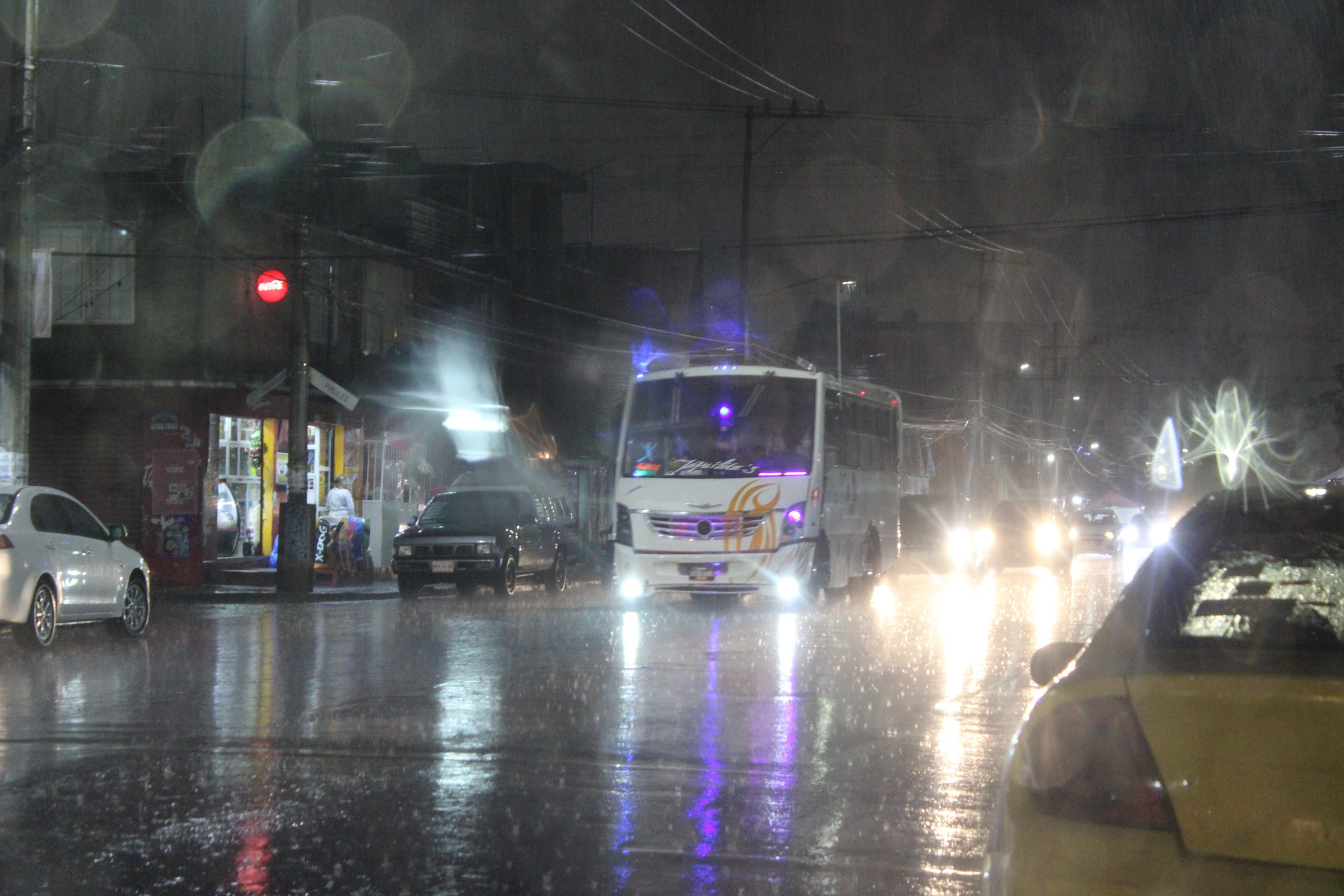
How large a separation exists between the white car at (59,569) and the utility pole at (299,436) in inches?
256

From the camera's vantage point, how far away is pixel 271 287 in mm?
24328

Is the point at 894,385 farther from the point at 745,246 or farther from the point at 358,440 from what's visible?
the point at 358,440

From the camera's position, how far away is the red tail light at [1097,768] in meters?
2.99

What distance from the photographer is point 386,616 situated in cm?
1977

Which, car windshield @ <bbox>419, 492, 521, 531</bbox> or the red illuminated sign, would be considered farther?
car windshield @ <bbox>419, 492, 521, 531</bbox>

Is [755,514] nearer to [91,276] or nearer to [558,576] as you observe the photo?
[558,576]

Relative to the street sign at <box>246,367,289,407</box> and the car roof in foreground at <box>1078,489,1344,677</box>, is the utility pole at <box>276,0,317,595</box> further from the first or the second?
the car roof in foreground at <box>1078,489,1344,677</box>

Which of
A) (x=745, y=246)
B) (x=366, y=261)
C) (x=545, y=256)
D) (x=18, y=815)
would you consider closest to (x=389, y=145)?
(x=545, y=256)

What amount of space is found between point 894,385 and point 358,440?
5377cm

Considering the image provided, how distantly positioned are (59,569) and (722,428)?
30.0 feet

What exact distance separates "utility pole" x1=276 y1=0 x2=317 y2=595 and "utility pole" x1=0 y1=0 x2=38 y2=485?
4747 millimetres

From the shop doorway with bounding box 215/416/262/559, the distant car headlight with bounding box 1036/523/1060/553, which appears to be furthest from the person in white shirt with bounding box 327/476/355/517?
the distant car headlight with bounding box 1036/523/1060/553

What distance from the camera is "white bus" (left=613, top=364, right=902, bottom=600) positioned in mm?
19859

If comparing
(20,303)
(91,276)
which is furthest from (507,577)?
(91,276)
